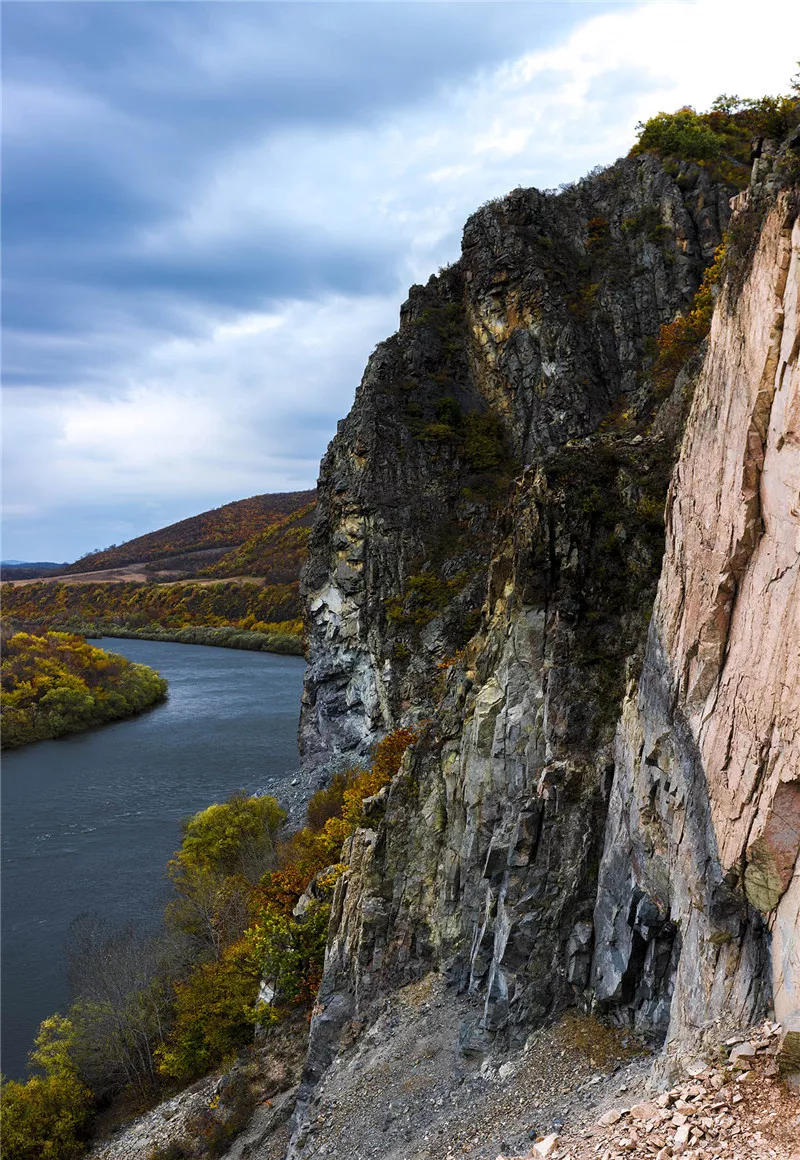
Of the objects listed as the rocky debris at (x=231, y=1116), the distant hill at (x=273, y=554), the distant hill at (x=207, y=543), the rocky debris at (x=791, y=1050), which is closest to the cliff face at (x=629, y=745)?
the rocky debris at (x=791, y=1050)

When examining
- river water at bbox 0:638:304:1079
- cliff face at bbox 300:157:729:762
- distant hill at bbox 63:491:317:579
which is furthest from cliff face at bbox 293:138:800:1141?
distant hill at bbox 63:491:317:579

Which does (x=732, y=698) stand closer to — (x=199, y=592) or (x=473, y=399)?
(x=473, y=399)

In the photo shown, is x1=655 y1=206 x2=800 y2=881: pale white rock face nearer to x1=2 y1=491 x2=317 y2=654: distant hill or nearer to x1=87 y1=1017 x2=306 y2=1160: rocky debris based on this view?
x1=87 y1=1017 x2=306 y2=1160: rocky debris

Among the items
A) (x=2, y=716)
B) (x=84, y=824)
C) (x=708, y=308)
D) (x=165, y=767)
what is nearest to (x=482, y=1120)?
(x=708, y=308)

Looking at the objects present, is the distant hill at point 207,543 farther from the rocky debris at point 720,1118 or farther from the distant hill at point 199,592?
the rocky debris at point 720,1118

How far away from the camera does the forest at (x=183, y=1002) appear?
2403 cm

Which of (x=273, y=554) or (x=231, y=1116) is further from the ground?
(x=273, y=554)

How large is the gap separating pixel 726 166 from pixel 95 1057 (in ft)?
188

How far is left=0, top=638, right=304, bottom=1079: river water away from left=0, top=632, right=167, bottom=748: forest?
5.79 feet

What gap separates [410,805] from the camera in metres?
23.2

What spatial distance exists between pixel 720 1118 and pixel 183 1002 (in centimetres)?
2471

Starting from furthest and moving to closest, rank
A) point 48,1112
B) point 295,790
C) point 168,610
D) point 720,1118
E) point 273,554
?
1. point 273,554
2. point 168,610
3. point 295,790
4. point 48,1112
5. point 720,1118

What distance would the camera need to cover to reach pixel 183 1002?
87.9 ft

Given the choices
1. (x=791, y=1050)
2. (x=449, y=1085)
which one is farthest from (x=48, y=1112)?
(x=791, y=1050)
